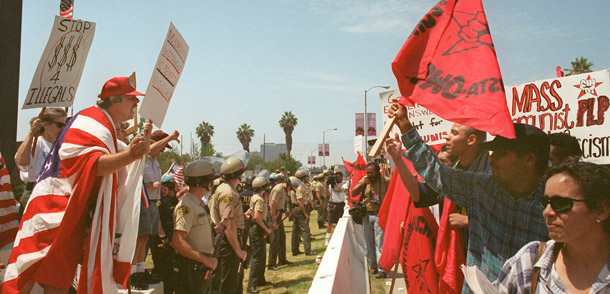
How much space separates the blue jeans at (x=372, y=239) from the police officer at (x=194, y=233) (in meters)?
5.36

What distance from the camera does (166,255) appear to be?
6.07 m

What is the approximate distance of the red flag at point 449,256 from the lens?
3.52 meters

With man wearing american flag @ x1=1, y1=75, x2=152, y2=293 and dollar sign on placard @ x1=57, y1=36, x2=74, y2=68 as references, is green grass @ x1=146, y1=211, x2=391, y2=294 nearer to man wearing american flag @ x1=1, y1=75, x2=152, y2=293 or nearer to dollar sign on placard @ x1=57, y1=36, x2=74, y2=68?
dollar sign on placard @ x1=57, y1=36, x2=74, y2=68

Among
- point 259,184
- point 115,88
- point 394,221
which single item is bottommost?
point 394,221

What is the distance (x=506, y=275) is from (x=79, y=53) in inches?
185

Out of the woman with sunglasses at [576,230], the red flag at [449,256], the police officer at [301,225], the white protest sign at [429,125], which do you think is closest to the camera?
the woman with sunglasses at [576,230]

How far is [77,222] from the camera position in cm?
314

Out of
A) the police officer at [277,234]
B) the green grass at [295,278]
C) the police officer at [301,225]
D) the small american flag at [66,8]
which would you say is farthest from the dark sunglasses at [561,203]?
the police officer at [301,225]

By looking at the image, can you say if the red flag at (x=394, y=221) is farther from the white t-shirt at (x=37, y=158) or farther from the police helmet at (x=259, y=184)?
the police helmet at (x=259, y=184)

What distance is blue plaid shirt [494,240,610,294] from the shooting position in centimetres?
198

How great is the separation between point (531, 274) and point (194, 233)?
3747 millimetres

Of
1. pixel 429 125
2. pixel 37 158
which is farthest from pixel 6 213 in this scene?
pixel 429 125

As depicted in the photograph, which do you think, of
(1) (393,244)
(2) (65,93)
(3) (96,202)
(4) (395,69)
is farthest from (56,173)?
(1) (393,244)

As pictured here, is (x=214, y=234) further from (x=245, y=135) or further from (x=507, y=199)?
(x=245, y=135)
